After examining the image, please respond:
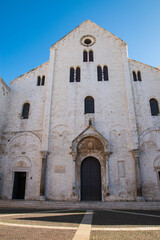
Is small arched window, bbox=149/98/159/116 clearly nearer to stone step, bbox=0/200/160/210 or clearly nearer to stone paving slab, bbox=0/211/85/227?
stone step, bbox=0/200/160/210

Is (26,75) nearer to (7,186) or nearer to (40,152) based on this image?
(40,152)

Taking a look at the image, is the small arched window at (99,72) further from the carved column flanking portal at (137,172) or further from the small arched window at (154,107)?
the carved column flanking portal at (137,172)

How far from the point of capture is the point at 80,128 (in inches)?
614

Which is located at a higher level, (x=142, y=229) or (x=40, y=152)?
(x=40, y=152)

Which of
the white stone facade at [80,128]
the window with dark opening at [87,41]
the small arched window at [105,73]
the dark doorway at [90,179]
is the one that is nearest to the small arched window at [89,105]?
the white stone facade at [80,128]

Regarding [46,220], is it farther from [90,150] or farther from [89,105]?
[89,105]

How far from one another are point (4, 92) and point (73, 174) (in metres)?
10.9

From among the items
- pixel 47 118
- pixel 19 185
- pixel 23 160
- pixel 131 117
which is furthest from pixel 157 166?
pixel 19 185

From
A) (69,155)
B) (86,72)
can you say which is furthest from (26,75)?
(69,155)

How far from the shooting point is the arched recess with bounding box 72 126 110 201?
46.3 feet

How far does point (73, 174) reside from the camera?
14086 millimetres

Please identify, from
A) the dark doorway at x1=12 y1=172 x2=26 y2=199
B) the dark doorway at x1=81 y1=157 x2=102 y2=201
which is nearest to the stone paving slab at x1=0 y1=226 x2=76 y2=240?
the dark doorway at x1=81 y1=157 x2=102 y2=201

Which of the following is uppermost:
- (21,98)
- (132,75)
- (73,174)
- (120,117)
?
(132,75)

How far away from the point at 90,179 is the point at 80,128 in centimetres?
456
